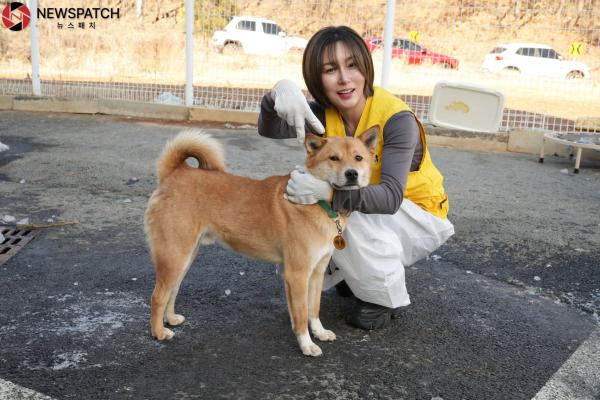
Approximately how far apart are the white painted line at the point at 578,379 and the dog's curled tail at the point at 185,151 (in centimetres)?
187

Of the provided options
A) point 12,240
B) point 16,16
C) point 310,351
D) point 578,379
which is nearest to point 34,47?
point 16,16

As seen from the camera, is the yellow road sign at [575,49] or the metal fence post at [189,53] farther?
the metal fence post at [189,53]

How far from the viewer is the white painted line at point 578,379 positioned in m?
2.54

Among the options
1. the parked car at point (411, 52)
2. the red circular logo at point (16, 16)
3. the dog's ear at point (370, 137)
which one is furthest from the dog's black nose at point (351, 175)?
the red circular logo at point (16, 16)

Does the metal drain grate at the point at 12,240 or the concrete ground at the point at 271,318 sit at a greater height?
the metal drain grate at the point at 12,240

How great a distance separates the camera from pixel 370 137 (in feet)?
9.08

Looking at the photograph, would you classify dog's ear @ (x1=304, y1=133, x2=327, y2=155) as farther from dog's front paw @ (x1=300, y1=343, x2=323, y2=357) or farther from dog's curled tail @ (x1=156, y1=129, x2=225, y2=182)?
dog's front paw @ (x1=300, y1=343, x2=323, y2=357)

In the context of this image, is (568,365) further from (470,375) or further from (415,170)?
(415,170)

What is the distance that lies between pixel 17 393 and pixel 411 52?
7.24 meters

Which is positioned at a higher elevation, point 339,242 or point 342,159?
point 342,159

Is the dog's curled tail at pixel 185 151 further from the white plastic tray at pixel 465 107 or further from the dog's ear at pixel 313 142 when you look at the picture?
the white plastic tray at pixel 465 107

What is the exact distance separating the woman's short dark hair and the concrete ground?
1293mm

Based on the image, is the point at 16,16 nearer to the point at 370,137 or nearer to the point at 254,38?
the point at 254,38

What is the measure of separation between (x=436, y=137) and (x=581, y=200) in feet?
9.45
